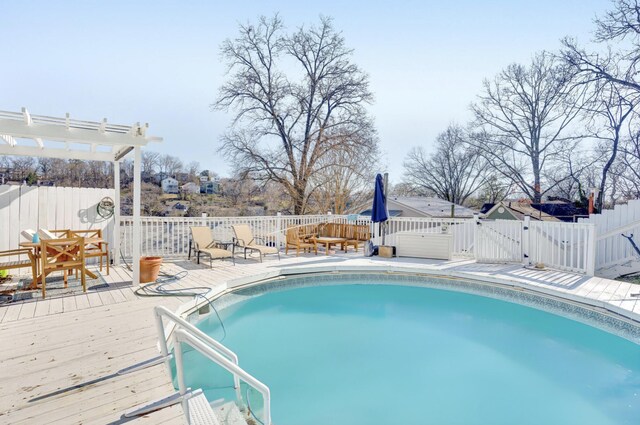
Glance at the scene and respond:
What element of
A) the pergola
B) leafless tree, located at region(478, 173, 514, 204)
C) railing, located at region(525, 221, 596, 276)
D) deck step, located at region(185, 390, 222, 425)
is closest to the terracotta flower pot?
the pergola

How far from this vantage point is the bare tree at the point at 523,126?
21.4 meters

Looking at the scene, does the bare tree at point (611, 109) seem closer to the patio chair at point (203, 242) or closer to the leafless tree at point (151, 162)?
the patio chair at point (203, 242)

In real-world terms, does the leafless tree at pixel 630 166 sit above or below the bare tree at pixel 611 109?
below

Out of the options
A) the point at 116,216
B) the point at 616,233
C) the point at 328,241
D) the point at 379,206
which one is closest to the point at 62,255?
the point at 116,216

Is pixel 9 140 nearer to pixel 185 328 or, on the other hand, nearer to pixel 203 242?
pixel 203 242

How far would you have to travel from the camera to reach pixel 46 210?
21.0 feet

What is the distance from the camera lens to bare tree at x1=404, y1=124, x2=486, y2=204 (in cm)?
2839

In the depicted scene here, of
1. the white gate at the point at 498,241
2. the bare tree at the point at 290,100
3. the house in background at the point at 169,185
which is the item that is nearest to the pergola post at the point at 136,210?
the white gate at the point at 498,241

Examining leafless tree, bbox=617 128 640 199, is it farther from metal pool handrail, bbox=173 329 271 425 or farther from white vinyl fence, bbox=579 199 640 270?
metal pool handrail, bbox=173 329 271 425

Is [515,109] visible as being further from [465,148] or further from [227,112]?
[227,112]

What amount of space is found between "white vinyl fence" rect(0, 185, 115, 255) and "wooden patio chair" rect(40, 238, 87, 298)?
1.93 meters

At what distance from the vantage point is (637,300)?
5.02m

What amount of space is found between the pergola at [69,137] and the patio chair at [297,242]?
4.32m

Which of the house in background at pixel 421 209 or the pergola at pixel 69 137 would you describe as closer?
the pergola at pixel 69 137
